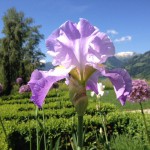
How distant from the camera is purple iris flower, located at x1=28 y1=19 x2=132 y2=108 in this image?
116cm

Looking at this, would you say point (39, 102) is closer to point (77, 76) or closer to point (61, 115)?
point (77, 76)

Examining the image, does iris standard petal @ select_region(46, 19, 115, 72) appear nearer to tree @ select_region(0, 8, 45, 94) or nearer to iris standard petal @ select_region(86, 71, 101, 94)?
iris standard petal @ select_region(86, 71, 101, 94)

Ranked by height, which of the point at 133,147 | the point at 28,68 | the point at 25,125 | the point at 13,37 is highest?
the point at 13,37

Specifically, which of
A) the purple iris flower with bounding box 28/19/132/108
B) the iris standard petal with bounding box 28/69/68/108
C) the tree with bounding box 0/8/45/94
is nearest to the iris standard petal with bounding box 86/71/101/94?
the purple iris flower with bounding box 28/19/132/108

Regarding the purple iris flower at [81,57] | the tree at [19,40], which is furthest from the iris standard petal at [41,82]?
the tree at [19,40]

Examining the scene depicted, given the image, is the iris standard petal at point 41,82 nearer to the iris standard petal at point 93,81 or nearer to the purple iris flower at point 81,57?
the purple iris flower at point 81,57

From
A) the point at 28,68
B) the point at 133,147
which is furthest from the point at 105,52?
the point at 28,68

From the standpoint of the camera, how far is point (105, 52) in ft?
4.22

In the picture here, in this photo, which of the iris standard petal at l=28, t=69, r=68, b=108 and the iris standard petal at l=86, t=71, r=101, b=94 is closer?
the iris standard petal at l=28, t=69, r=68, b=108

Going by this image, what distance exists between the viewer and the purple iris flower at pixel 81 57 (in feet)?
3.82

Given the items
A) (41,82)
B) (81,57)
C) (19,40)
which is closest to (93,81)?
(81,57)

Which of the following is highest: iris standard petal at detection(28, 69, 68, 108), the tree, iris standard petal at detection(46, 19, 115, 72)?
the tree

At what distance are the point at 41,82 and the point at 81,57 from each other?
200 millimetres

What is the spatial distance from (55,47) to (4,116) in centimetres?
1019
